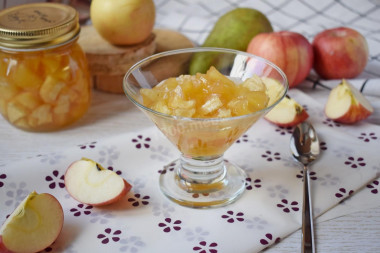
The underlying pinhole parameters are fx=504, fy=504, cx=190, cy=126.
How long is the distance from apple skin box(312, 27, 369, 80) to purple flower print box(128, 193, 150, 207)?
94cm

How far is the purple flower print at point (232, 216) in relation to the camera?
118cm

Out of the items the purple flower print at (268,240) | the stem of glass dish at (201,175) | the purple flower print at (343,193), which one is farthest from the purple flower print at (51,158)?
the purple flower print at (343,193)

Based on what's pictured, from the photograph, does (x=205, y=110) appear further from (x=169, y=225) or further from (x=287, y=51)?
(x=287, y=51)

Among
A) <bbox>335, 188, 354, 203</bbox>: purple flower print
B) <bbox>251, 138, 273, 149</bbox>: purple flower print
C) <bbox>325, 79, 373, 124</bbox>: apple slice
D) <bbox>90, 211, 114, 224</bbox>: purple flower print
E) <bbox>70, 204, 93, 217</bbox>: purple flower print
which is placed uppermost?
<bbox>325, 79, 373, 124</bbox>: apple slice

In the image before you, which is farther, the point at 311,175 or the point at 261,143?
the point at 261,143

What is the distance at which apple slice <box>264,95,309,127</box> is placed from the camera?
60.9 inches

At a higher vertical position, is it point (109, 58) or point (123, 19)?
point (123, 19)

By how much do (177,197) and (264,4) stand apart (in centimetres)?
150

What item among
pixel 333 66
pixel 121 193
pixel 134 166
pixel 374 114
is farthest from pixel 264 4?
pixel 121 193

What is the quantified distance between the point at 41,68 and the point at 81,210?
0.48 meters

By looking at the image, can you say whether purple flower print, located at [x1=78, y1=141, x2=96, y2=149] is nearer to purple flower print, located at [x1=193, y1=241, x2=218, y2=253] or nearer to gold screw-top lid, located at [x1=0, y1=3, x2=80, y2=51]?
gold screw-top lid, located at [x1=0, y1=3, x2=80, y2=51]

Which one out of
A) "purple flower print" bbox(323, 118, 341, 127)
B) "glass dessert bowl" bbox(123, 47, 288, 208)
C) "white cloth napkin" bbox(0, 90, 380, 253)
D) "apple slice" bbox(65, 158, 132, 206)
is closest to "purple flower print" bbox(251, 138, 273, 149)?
"white cloth napkin" bbox(0, 90, 380, 253)

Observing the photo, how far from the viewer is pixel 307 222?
1162mm

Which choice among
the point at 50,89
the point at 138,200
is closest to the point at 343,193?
the point at 138,200
